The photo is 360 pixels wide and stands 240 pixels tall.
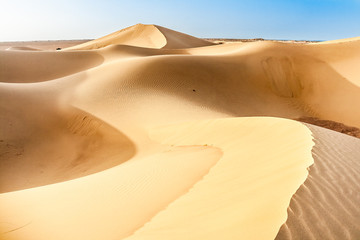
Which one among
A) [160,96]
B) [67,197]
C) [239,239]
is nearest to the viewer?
[239,239]

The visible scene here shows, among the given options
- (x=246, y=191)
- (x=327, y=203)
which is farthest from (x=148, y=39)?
(x=327, y=203)

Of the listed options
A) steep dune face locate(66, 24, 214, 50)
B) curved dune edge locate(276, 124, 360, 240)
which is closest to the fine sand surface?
curved dune edge locate(276, 124, 360, 240)

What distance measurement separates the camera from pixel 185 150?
752 centimetres

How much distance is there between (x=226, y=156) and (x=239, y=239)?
347cm

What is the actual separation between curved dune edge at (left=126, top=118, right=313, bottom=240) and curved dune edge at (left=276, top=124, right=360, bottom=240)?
0.10 metres

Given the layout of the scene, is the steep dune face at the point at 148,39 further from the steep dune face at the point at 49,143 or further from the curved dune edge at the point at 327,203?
the curved dune edge at the point at 327,203

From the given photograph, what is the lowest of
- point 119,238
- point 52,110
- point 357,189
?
point 119,238

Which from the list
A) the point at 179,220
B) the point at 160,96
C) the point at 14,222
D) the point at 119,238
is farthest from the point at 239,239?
the point at 160,96

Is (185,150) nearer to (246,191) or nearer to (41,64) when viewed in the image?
(246,191)

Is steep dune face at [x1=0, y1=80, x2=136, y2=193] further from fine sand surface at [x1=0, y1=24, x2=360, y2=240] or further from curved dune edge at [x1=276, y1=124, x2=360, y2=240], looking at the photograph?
curved dune edge at [x1=276, y1=124, x2=360, y2=240]

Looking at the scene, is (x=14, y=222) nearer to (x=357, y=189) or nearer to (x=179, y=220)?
(x=179, y=220)

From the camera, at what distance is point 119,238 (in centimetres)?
345

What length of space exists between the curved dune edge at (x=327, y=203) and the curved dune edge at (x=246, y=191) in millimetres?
101

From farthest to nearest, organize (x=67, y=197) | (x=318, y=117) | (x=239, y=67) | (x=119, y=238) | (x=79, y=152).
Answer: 1. (x=239, y=67)
2. (x=318, y=117)
3. (x=79, y=152)
4. (x=67, y=197)
5. (x=119, y=238)
